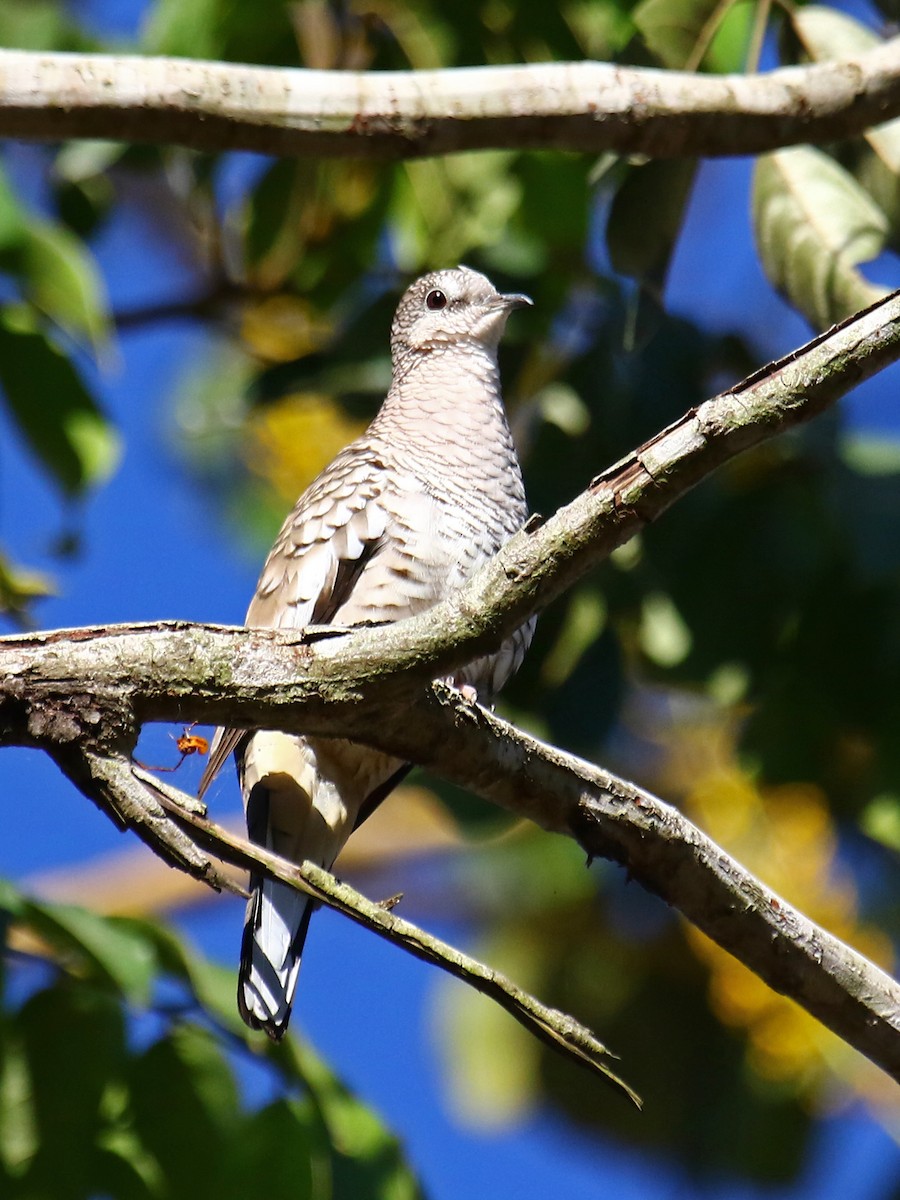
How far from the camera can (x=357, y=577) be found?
3.96 m

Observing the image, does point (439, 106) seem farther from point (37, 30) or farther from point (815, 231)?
point (37, 30)

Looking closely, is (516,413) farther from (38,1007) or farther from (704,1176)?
(704,1176)

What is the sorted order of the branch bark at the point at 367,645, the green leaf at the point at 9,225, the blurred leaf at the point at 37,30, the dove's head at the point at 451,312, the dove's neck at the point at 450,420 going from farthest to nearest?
the dove's head at the point at 451,312 < the blurred leaf at the point at 37,30 < the dove's neck at the point at 450,420 < the green leaf at the point at 9,225 < the branch bark at the point at 367,645

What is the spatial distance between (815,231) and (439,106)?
1008mm

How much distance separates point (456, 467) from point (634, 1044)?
9.96ft

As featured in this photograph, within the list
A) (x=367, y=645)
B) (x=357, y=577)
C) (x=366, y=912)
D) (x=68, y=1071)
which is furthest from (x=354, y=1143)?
(x=367, y=645)

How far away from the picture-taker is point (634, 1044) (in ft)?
20.4

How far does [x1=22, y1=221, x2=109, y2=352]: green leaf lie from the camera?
3.98m

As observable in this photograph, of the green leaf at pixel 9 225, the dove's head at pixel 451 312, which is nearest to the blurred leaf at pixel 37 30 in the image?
the green leaf at pixel 9 225

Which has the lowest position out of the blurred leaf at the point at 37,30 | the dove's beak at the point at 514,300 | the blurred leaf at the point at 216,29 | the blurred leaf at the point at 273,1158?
the blurred leaf at the point at 273,1158

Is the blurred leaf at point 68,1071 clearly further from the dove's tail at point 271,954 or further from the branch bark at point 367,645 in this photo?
the branch bark at point 367,645

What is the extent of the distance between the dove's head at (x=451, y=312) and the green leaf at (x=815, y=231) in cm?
97

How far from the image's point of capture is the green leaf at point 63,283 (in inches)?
157

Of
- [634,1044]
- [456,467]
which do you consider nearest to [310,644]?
[456,467]
